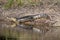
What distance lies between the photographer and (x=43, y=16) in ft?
47.7

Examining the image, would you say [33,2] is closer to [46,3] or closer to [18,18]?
[46,3]

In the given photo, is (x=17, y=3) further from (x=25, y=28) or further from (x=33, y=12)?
(x=25, y=28)

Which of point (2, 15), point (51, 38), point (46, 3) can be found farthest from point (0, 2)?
point (51, 38)

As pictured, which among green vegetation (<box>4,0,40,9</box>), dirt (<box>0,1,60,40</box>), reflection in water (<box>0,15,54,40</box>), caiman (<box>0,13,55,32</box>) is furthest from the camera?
green vegetation (<box>4,0,40,9</box>)

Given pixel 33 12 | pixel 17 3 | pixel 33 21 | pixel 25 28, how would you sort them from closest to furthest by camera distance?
pixel 25 28
pixel 33 21
pixel 33 12
pixel 17 3

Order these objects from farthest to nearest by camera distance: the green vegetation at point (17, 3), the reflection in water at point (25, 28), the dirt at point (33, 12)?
the green vegetation at point (17, 3)
the dirt at point (33, 12)
the reflection in water at point (25, 28)

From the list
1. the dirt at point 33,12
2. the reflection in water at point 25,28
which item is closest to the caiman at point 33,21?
the reflection in water at point 25,28

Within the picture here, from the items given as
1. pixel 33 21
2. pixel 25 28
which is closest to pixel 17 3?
pixel 33 21

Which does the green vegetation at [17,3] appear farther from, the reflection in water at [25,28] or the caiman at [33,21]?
the caiman at [33,21]

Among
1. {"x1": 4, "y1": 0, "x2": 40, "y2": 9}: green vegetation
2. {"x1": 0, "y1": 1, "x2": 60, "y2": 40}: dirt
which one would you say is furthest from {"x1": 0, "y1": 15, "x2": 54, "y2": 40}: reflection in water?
{"x1": 4, "y1": 0, "x2": 40, "y2": 9}: green vegetation

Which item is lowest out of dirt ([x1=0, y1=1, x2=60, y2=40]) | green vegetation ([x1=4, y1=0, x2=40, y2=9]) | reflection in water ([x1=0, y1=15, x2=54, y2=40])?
reflection in water ([x1=0, y1=15, x2=54, y2=40])

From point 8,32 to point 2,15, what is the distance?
3407 mm

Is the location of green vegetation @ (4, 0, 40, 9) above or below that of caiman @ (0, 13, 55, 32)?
above

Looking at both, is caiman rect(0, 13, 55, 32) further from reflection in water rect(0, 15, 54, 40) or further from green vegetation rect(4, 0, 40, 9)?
green vegetation rect(4, 0, 40, 9)
